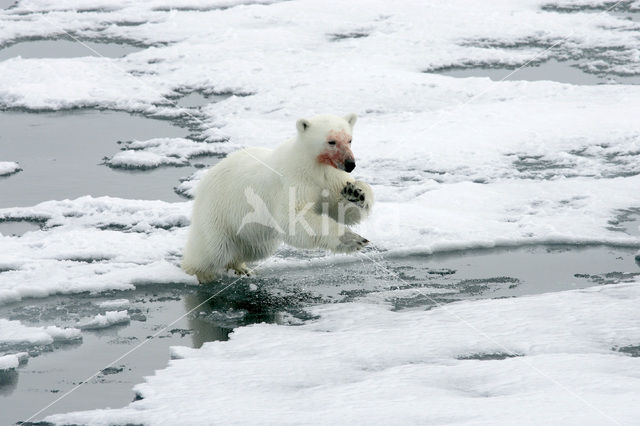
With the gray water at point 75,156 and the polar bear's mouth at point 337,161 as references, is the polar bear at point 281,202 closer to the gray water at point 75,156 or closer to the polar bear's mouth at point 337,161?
the polar bear's mouth at point 337,161

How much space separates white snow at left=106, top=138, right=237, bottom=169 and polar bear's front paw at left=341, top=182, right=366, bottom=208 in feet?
9.98

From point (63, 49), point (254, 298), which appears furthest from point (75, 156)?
point (63, 49)

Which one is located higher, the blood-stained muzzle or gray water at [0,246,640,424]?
the blood-stained muzzle

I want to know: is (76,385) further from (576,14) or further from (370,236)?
(576,14)

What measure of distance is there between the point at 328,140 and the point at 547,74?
20.0 feet

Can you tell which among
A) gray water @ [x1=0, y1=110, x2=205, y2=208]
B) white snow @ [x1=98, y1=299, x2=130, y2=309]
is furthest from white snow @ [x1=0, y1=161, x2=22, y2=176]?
white snow @ [x1=98, y1=299, x2=130, y2=309]

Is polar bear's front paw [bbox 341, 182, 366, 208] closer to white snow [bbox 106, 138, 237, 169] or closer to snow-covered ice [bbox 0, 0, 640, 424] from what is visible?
snow-covered ice [bbox 0, 0, 640, 424]

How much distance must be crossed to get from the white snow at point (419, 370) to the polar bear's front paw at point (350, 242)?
0.33 meters

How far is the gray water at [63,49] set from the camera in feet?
40.4

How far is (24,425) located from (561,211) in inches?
167

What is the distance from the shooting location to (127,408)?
12.6 ft

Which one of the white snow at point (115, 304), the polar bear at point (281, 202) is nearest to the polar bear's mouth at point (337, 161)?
the polar bear at point (281, 202)

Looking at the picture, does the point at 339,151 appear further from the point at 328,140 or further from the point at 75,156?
the point at 75,156

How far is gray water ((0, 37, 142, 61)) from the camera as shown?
12312mm
